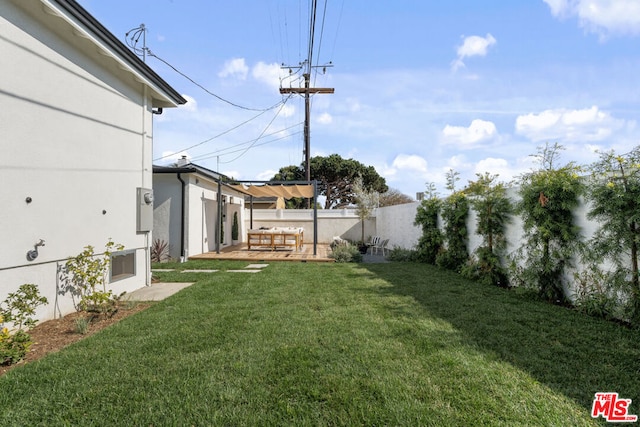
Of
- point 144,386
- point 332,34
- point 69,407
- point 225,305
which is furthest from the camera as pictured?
point 332,34

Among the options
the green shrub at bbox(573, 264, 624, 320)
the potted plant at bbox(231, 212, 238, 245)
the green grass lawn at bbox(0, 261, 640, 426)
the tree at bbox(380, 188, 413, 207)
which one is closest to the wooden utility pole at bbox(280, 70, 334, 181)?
the potted plant at bbox(231, 212, 238, 245)

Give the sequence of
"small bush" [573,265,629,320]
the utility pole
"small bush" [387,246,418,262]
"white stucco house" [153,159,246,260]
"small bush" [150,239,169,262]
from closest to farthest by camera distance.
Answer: "small bush" [573,265,629,320]
"small bush" [150,239,169,262]
"white stucco house" [153,159,246,260]
"small bush" [387,246,418,262]
the utility pole

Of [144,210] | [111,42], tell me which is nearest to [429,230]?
[144,210]

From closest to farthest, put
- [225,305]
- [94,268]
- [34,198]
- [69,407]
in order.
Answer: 1. [69,407]
2. [34,198]
3. [94,268]
4. [225,305]

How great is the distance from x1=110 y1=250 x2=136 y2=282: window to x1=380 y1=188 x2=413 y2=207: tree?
2294 centimetres

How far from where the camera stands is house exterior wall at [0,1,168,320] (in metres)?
4.18

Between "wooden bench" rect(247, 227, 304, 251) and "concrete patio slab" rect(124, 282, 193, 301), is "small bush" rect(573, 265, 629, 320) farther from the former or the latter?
"wooden bench" rect(247, 227, 304, 251)

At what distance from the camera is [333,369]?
317 cm

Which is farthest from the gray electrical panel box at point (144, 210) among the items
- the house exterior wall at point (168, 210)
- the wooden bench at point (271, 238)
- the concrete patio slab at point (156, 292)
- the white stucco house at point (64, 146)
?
the wooden bench at point (271, 238)

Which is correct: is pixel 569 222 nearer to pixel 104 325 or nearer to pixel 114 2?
pixel 104 325

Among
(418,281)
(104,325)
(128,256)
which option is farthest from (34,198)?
(418,281)

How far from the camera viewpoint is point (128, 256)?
707 cm

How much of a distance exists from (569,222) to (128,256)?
8.80 metres

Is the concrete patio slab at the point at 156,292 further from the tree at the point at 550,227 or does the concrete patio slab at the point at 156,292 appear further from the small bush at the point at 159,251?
the tree at the point at 550,227
